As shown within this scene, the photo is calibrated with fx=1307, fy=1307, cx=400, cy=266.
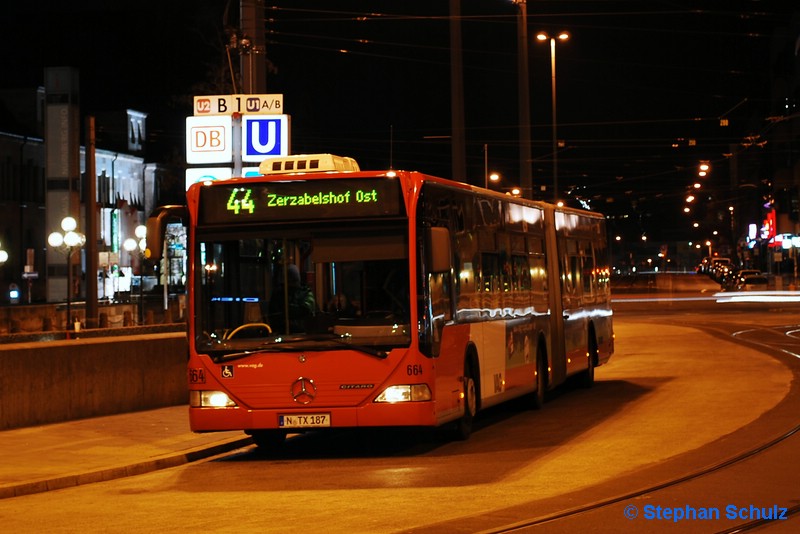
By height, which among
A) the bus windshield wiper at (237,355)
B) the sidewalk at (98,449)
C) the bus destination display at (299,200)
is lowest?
the sidewalk at (98,449)

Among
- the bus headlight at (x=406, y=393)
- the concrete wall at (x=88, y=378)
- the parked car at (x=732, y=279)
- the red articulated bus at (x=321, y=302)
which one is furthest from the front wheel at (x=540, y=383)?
the parked car at (x=732, y=279)

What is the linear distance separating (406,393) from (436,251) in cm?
147

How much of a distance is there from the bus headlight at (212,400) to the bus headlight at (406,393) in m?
1.58

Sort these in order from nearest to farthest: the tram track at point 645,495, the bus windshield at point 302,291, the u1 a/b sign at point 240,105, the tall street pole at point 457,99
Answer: the tram track at point 645,495 < the bus windshield at point 302,291 < the u1 a/b sign at point 240,105 < the tall street pole at point 457,99

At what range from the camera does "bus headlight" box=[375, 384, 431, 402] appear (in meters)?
13.2

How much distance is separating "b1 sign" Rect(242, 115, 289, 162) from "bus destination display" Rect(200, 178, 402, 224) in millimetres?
7616

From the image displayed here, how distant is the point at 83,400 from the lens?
17.7 m

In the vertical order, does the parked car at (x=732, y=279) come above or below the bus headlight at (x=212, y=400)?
above

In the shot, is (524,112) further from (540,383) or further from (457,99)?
(540,383)

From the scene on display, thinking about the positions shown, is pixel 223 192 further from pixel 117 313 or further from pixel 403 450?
pixel 117 313

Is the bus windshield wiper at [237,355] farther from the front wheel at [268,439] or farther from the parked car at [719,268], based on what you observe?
the parked car at [719,268]

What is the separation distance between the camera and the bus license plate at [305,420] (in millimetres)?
13312

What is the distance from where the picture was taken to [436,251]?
43.5ft

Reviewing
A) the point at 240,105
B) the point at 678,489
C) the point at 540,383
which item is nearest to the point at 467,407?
the point at 540,383
